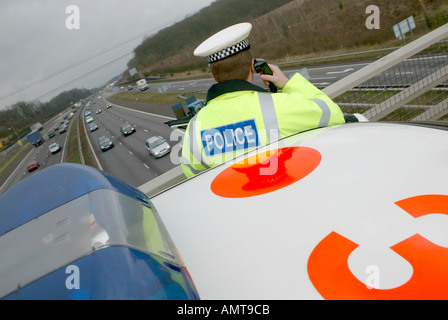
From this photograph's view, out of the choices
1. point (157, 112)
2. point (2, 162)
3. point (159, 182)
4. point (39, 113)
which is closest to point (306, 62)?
point (157, 112)

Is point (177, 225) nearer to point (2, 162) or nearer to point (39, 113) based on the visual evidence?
point (39, 113)

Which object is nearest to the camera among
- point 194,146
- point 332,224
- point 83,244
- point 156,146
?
point 83,244

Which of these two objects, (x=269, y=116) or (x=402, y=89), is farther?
(x=402, y=89)

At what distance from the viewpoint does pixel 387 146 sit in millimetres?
1503

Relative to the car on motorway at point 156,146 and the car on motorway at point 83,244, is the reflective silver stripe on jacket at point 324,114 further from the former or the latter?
the car on motorway at point 156,146

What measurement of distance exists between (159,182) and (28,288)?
2330mm

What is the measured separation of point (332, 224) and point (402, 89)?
4120 mm

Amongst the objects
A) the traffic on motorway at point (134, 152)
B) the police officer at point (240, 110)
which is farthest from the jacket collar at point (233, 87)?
the traffic on motorway at point (134, 152)

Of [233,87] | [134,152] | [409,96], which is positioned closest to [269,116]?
[233,87]

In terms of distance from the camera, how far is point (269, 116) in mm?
1980

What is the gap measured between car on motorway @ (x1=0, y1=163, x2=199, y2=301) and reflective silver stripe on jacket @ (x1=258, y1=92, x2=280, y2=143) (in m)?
0.94

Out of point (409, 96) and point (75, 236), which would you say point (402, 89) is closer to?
point (409, 96)

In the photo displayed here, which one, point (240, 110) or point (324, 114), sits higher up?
point (240, 110)

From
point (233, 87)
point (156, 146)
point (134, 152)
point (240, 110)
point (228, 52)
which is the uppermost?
point (228, 52)
